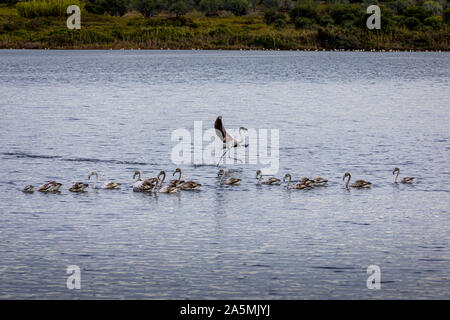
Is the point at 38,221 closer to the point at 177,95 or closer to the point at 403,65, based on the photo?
the point at 177,95

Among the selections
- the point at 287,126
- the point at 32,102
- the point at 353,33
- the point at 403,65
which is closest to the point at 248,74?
the point at 403,65

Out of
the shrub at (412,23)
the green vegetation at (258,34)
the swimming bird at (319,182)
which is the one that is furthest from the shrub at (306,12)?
the swimming bird at (319,182)

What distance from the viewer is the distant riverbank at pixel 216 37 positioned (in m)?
169

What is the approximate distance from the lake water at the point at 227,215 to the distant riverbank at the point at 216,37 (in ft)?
387

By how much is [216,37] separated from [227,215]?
499 ft

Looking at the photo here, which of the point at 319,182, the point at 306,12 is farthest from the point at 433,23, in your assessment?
the point at 319,182

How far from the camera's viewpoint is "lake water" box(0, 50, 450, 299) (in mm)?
15492

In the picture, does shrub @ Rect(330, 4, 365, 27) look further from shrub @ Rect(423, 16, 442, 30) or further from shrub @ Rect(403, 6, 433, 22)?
shrub @ Rect(423, 16, 442, 30)

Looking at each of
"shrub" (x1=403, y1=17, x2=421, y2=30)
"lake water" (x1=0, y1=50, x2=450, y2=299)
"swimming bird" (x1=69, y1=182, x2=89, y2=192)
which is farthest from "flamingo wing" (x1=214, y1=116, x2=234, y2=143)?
"shrub" (x1=403, y1=17, x2=421, y2=30)

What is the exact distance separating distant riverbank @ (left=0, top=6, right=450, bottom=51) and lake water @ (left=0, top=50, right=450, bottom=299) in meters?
118

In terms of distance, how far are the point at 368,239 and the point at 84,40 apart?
532 feet

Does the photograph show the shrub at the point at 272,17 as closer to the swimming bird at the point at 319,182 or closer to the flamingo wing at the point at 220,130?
the flamingo wing at the point at 220,130

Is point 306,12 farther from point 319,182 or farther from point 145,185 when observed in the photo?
point 145,185
